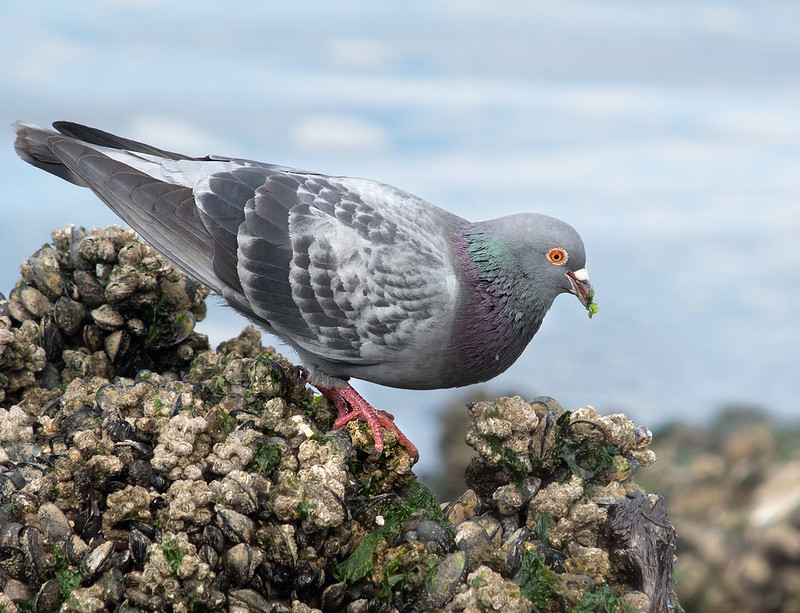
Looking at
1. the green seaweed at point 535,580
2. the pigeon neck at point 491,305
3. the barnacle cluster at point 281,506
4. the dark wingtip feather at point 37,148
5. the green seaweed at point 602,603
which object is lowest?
the green seaweed at point 602,603

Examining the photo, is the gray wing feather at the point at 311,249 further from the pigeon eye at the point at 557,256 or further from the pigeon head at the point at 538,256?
the pigeon eye at the point at 557,256

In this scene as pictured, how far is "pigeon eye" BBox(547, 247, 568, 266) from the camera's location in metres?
4.61

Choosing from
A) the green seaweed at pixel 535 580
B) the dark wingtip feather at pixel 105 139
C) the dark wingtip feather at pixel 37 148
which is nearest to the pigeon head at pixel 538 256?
the green seaweed at pixel 535 580

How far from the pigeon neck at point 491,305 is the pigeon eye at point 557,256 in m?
0.18

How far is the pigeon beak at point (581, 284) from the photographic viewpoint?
4664mm

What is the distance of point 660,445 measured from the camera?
18.0 ft

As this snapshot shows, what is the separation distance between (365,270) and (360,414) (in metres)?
0.80

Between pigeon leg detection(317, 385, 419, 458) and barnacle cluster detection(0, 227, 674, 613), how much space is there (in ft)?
0.31

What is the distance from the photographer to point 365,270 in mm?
4676

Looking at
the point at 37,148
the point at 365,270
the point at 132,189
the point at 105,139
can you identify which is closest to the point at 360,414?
the point at 365,270

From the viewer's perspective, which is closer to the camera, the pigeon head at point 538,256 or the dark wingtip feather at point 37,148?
the pigeon head at point 538,256

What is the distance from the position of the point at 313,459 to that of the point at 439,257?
54.2 inches

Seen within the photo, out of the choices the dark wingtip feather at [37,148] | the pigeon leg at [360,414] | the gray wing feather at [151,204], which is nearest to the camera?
the pigeon leg at [360,414]

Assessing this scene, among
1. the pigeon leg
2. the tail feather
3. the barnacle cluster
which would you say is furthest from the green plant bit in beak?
the tail feather
